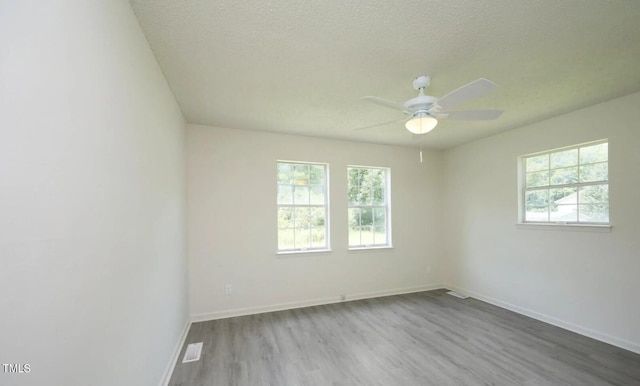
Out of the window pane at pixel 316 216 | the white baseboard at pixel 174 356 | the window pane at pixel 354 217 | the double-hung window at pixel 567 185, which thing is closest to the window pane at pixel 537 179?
the double-hung window at pixel 567 185

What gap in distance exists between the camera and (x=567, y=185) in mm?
3256

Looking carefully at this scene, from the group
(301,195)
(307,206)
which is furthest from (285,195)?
(307,206)

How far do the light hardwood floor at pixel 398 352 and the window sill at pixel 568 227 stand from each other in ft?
3.91

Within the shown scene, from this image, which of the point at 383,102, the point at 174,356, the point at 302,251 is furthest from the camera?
the point at 302,251

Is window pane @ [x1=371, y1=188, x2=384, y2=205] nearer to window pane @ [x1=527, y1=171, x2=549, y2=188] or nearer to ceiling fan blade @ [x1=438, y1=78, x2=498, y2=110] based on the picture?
window pane @ [x1=527, y1=171, x2=549, y2=188]

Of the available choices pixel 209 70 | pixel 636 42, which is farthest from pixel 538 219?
pixel 209 70

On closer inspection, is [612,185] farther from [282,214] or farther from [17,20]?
[17,20]

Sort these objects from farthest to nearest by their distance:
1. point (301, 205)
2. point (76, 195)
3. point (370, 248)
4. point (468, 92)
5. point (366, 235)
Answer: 1. point (366, 235)
2. point (370, 248)
3. point (301, 205)
4. point (468, 92)
5. point (76, 195)

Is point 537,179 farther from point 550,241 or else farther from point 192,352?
point 192,352

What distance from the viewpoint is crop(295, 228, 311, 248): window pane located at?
4070 millimetres

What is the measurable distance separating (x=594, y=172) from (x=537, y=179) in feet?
1.99

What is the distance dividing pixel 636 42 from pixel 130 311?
3.67 metres

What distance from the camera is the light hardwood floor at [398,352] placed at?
2.25 meters

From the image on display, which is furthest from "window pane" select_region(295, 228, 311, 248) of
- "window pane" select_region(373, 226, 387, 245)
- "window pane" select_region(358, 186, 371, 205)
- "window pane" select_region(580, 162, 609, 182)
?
"window pane" select_region(580, 162, 609, 182)
